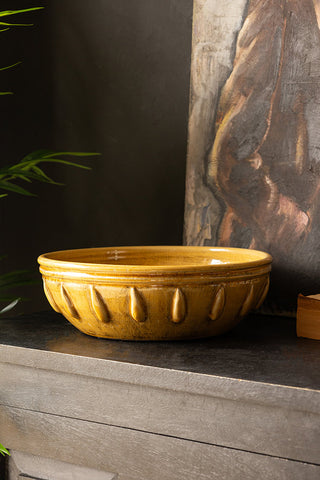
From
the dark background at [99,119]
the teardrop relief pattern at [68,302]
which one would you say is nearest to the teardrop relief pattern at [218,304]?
the teardrop relief pattern at [68,302]

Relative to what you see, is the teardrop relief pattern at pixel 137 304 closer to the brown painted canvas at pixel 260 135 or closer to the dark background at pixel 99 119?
the brown painted canvas at pixel 260 135

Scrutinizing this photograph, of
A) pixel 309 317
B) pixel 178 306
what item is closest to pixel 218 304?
pixel 178 306

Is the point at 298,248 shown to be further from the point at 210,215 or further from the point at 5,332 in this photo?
the point at 5,332

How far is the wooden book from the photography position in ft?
3.10

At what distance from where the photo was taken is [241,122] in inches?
46.5

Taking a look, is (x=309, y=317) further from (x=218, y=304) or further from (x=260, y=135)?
(x=260, y=135)

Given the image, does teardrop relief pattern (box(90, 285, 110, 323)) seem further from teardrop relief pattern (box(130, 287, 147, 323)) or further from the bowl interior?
the bowl interior

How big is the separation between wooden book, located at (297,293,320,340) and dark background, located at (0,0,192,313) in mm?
458

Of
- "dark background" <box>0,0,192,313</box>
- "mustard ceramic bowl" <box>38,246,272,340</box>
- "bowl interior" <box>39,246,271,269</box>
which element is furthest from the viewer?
"dark background" <box>0,0,192,313</box>

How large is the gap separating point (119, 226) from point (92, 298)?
568 mm

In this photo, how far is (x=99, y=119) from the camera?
143 cm

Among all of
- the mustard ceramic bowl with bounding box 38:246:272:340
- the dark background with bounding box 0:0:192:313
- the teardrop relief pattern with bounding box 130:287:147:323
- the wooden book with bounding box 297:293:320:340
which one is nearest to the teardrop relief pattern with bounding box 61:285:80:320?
the mustard ceramic bowl with bounding box 38:246:272:340

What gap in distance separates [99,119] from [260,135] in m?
0.45

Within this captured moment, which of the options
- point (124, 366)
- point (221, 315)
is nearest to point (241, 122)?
point (221, 315)
